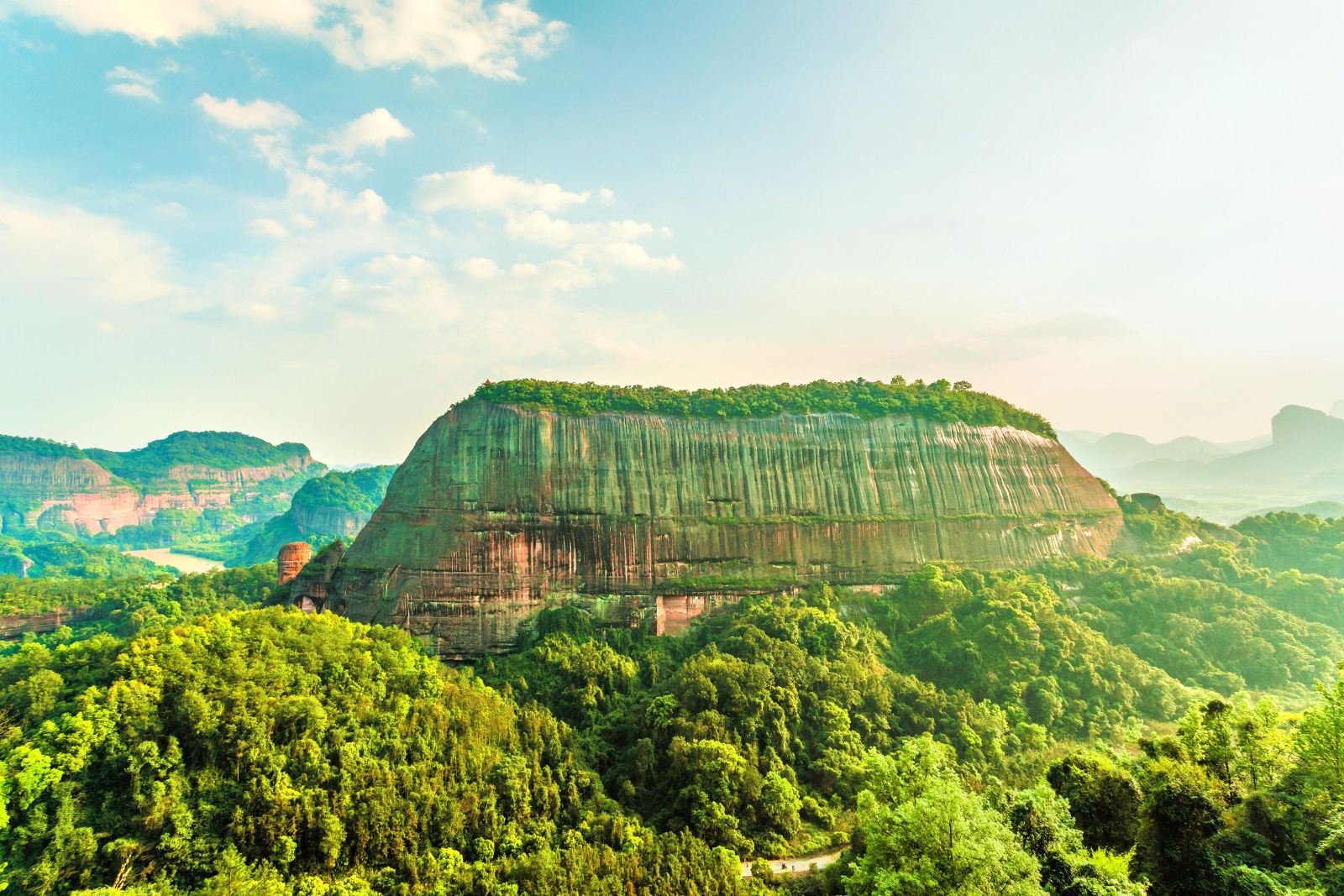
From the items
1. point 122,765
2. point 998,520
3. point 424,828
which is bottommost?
point 424,828

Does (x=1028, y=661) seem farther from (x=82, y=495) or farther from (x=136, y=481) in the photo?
(x=136, y=481)

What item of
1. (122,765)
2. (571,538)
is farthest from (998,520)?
(122,765)

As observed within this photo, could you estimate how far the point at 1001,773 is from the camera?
28297 mm

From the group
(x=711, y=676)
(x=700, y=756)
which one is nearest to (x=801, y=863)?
(x=700, y=756)

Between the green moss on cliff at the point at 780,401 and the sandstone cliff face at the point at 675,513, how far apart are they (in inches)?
27.9

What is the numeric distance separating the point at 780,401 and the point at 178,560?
5258 inches

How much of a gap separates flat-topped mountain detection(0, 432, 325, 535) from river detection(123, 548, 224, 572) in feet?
46.5

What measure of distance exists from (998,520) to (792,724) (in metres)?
27.1

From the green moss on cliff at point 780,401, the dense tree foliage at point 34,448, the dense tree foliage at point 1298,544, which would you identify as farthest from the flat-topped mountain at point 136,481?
the dense tree foliage at point 1298,544

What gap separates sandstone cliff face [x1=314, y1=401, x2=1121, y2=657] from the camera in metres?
39.3

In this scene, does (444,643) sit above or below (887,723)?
above

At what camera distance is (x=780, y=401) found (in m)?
48.8

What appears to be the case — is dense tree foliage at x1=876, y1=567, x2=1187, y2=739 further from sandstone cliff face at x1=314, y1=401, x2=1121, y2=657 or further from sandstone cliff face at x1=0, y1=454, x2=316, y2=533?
sandstone cliff face at x1=0, y1=454, x2=316, y2=533

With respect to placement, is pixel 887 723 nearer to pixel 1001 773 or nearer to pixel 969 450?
pixel 1001 773
